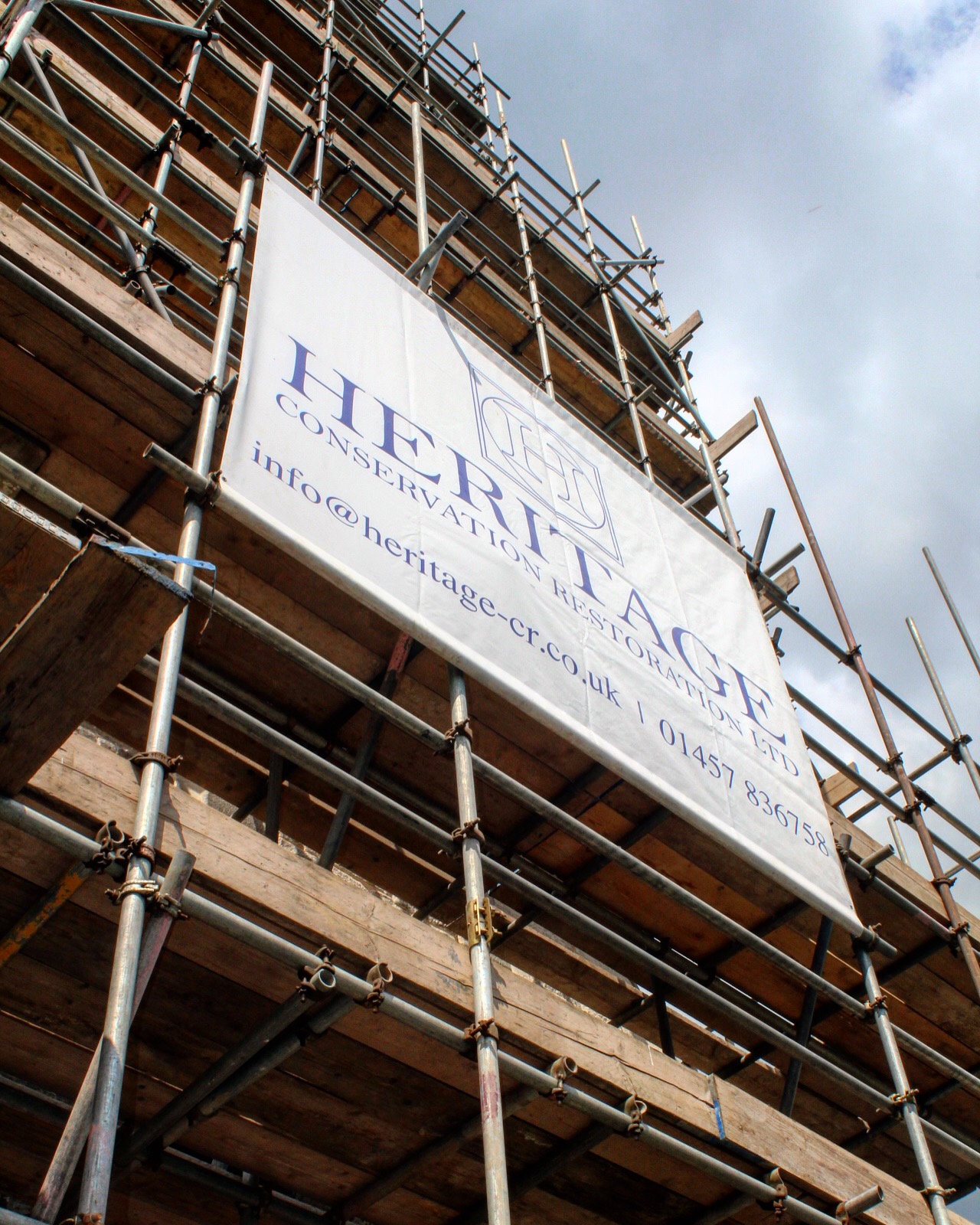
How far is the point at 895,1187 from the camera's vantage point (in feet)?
15.0

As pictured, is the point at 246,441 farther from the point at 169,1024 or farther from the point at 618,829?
the point at 618,829

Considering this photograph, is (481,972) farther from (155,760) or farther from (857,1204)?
(857,1204)

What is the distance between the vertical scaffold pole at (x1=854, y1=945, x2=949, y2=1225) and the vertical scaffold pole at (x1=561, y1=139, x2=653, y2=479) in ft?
12.4

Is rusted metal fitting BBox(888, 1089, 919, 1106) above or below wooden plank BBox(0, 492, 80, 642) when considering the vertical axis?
below

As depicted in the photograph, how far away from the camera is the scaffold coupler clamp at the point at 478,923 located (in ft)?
11.4

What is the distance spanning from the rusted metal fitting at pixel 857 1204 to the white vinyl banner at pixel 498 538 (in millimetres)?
1422

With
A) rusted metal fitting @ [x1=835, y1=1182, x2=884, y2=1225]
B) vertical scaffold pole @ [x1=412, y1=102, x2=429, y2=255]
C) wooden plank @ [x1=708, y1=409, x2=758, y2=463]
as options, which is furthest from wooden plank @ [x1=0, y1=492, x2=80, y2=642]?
wooden plank @ [x1=708, y1=409, x2=758, y2=463]

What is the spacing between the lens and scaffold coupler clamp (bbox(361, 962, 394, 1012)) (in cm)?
305

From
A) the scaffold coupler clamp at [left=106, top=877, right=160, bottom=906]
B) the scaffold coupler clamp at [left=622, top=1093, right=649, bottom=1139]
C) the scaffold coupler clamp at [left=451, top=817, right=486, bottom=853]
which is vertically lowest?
the scaffold coupler clamp at [left=622, top=1093, right=649, bottom=1139]

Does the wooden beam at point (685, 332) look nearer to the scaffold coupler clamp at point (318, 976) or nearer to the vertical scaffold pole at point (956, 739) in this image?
the vertical scaffold pole at point (956, 739)

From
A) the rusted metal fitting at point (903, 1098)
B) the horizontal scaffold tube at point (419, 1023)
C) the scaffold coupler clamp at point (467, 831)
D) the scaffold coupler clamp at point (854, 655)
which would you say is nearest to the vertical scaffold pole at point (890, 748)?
the scaffold coupler clamp at point (854, 655)

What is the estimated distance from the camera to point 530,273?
9.09 metres

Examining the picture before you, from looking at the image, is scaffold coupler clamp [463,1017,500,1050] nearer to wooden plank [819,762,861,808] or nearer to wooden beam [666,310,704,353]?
wooden plank [819,762,861,808]

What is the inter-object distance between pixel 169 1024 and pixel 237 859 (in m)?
0.58
